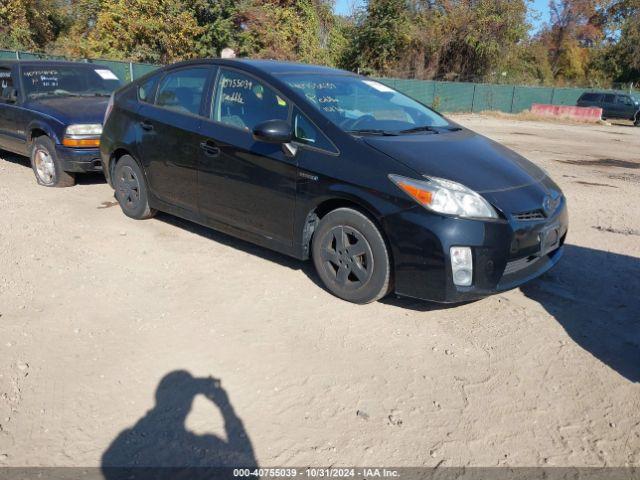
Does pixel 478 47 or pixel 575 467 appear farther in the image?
pixel 478 47

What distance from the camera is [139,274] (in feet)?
15.3

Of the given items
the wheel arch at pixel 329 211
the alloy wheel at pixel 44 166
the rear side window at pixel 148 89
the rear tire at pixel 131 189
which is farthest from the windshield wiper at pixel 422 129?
the alloy wheel at pixel 44 166

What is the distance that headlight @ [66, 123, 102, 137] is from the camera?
6895 millimetres

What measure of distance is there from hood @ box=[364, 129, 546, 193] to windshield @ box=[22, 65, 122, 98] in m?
5.73

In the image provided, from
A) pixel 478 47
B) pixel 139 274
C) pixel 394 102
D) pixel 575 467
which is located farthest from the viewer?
pixel 478 47

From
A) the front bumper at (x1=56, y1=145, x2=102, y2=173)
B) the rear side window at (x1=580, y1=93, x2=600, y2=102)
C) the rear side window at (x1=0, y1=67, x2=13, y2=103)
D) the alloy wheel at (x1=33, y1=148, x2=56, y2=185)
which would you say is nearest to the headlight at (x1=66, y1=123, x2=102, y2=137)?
the front bumper at (x1=56, y1=145, x2=102, y2=173)

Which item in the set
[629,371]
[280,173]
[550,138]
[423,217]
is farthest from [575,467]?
[550,138]

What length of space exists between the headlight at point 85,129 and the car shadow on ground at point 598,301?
5298mm

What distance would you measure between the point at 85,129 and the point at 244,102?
3185mm

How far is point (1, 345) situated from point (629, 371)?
3825 mm

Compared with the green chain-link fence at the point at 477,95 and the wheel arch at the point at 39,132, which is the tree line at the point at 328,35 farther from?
the wheel arch at the point at 39,132

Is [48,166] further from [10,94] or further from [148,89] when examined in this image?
[148,89]

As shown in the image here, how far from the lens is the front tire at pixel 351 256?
390 centimetres

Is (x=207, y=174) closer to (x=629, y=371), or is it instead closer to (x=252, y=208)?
(x=252, y=208)
